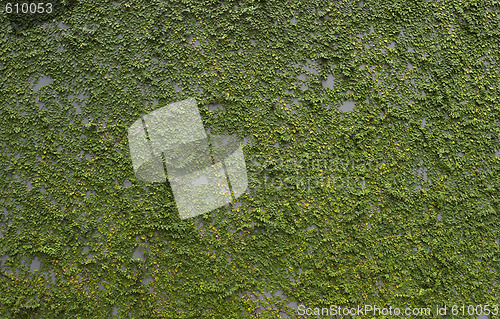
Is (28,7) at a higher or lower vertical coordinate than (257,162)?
higher

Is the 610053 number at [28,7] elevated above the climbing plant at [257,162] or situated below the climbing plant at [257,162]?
above

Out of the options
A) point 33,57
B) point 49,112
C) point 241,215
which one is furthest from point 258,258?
point 33,57

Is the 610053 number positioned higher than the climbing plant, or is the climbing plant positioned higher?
the 610053 number

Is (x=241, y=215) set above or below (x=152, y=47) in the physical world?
below

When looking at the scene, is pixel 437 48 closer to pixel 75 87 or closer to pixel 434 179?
pixel 434 179

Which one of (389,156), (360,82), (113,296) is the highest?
(360,82)
